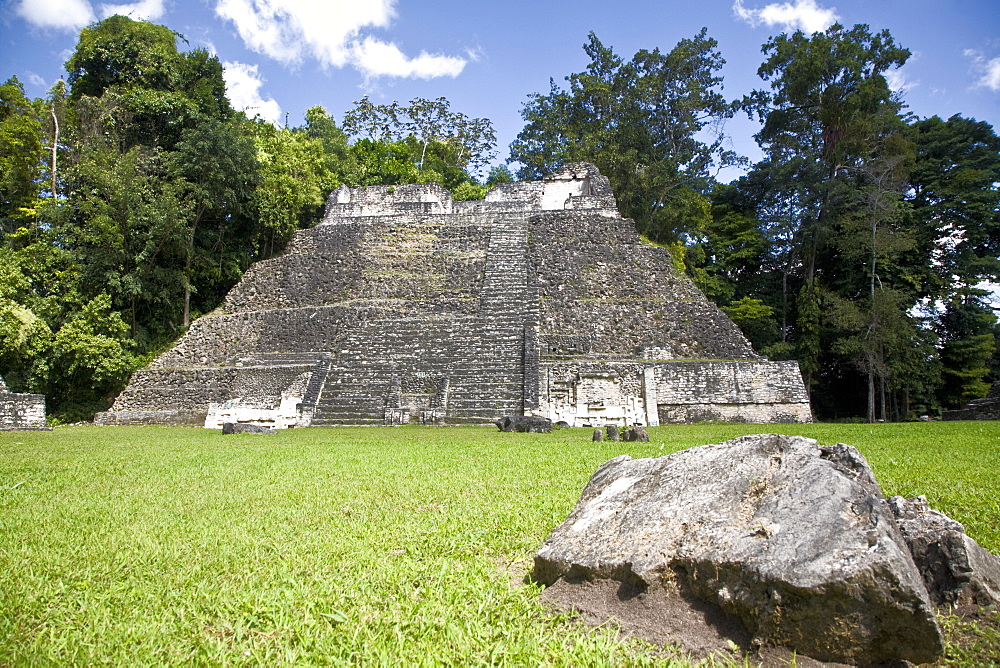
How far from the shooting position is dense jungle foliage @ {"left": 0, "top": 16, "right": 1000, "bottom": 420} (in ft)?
57.5

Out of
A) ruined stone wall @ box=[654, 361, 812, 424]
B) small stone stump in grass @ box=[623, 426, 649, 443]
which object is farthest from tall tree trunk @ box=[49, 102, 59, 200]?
small stone stump in grass @ box=[623, 426, 649, 443]

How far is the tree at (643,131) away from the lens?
26.8 m

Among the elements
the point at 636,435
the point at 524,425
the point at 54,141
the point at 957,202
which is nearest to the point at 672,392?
the point at 524,425

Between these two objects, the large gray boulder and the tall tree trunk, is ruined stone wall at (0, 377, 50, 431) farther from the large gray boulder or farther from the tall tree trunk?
the large gray boulder

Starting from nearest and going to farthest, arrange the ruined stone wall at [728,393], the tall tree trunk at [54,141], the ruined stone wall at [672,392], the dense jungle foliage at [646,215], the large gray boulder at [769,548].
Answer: the large gray boulder at [769,548] < the ruined stone wall at [672,392] < the ruined stone wall at [728,393] < the dense jungle foliage at [646,215] < the tall tree trunk at [54,141]

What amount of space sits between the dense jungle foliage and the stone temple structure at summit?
7.74 feet

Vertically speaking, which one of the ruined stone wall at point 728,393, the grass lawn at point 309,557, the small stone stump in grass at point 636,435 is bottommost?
the grass lawn at point 309,557

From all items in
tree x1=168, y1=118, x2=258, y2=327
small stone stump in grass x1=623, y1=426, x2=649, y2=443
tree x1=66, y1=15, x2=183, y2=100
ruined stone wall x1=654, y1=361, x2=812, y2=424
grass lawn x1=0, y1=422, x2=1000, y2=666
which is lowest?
grass lawn x1=0, y1=422, x2=1000, y2=666

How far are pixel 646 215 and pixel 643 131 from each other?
454 centimetres

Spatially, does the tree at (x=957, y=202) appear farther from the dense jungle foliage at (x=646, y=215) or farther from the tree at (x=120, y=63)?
the tree at (x=120, y=63)

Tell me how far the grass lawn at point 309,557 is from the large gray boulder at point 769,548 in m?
0.27

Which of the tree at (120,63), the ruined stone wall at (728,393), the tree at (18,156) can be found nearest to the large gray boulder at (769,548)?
the ruined stone wall at (728,393)

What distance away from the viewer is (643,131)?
29.1m

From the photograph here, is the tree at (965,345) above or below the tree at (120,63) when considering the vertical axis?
below
